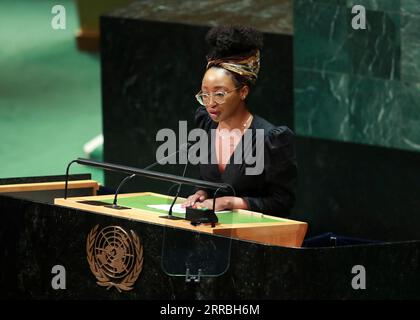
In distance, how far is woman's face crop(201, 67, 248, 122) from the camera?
6281mm

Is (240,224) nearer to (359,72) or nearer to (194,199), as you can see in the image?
(194,199)

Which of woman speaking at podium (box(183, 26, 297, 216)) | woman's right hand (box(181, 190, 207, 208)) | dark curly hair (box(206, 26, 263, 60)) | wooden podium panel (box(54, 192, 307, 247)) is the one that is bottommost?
wooden podium panel (box(54, 192, 307, 247))

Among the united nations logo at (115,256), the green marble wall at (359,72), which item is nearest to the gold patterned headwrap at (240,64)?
the united nations logo at (115,256)

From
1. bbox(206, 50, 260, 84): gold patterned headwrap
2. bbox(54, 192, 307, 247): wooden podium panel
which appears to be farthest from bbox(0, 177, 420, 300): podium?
bbox(206, 50, 260, 84): gold patterned headwrap

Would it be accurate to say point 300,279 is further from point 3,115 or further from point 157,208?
point 3,115

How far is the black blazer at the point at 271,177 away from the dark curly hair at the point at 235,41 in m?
0.33

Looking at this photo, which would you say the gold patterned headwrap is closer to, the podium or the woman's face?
the woman's face

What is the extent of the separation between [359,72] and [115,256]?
12.0 ft

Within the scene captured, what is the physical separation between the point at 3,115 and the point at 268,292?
612 centimetres

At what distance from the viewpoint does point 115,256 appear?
19.4 ft

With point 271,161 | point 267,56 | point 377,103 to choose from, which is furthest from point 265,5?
point 271,161

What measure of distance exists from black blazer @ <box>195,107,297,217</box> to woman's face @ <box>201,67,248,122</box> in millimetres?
149

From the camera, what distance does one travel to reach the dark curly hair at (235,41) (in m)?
6.27

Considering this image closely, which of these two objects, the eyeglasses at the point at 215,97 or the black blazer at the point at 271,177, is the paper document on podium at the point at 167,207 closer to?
the black blazer at the point at 271,177
